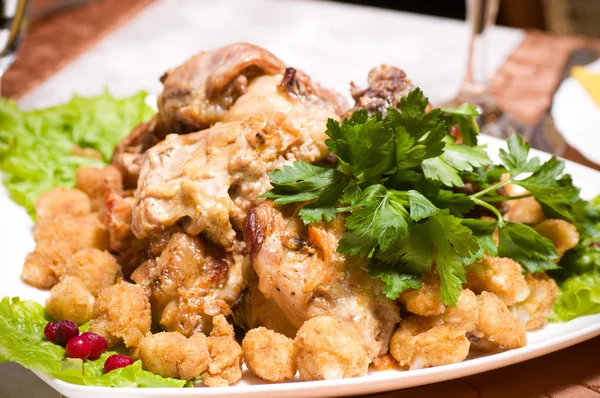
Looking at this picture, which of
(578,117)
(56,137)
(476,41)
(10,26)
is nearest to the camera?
(56,137)

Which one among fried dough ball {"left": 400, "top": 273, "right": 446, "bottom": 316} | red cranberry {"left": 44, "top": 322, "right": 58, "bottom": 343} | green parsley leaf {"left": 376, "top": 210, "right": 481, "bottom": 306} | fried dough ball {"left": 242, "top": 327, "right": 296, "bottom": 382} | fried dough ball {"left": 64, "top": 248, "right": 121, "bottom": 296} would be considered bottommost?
fried dough ball {"left": 64, "top": 248, "right": 121, "bottom": 296}

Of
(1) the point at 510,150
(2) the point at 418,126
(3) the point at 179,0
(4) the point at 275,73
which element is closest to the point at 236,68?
(4) the point at 275,73

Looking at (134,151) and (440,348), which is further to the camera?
(134,151)

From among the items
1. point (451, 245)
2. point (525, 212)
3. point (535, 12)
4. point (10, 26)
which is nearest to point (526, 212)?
point (525, 212)

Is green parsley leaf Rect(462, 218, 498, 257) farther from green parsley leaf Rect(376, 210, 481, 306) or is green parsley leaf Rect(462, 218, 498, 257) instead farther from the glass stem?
the glass stem

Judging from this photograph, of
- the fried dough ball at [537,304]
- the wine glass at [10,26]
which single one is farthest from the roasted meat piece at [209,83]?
the wine glass at [10,26]

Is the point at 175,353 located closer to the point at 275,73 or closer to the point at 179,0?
the point at 275,73

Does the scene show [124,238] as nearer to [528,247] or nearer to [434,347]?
[434,347]

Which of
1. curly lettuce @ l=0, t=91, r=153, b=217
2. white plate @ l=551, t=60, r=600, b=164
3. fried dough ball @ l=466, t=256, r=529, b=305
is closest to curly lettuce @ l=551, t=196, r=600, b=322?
fried dough ball @ l=466, t=256, r=529, b=305
